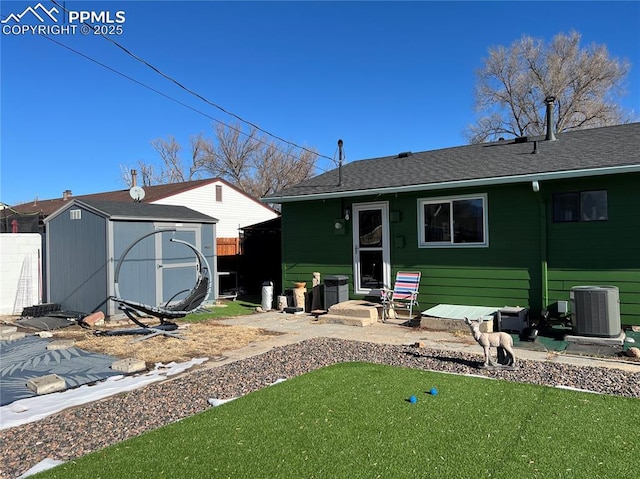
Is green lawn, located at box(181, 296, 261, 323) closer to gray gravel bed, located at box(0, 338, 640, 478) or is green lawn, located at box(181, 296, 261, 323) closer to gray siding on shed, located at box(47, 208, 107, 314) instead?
gray siding on shed, located at box(47, 208, 107, 314)

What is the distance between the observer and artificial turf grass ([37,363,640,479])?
2.75m

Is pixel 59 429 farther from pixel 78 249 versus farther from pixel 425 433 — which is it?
pixel 78 249

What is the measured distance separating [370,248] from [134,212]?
5099 millimetres

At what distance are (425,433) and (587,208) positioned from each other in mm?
5599

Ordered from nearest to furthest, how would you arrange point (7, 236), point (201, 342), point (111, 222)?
point (201, 342) < point (111, 222) < point (7, 236)

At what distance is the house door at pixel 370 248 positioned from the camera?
9172 mm

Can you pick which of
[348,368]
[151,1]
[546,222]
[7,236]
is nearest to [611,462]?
[348,368]

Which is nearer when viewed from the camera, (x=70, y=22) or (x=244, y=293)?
(x=70, y=22)

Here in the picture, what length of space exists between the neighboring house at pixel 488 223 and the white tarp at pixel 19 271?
5.59 m

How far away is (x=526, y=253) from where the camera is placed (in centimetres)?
759

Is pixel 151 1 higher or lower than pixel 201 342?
higher

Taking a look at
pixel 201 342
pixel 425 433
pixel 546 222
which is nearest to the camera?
pixel 425 433

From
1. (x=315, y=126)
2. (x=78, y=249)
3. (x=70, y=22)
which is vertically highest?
(x=315, y=126)

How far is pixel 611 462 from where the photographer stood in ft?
9.00
